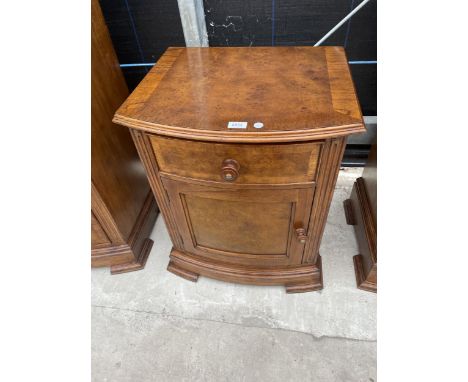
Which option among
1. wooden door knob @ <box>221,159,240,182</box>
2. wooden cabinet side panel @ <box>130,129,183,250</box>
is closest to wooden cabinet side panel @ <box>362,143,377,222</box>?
wooden door knob @ <box>221,159,240,182</box>

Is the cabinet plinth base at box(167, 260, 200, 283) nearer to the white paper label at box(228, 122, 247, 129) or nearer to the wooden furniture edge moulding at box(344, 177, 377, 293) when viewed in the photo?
the wooden furniture edge moulding at box(344, 177, 377, 293)

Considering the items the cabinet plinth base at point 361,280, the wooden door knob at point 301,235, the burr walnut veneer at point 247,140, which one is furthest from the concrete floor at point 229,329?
the wooden door knob at point 301,235

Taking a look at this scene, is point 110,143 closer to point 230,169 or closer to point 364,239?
point 230,169

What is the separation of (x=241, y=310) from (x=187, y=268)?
270mm

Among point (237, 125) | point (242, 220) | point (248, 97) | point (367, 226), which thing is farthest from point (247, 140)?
point (367, 226)

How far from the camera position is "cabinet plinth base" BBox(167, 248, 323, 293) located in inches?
43.9

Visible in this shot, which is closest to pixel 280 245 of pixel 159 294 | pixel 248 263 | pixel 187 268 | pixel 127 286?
pixel 248 263

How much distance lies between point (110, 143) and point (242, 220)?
21.9 inches

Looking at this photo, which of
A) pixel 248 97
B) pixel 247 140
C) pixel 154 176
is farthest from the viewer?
pixel 154 176

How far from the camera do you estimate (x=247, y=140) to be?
25.3 inches

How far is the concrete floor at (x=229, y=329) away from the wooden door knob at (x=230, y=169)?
66 cm

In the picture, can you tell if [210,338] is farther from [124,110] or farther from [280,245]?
[124,110]

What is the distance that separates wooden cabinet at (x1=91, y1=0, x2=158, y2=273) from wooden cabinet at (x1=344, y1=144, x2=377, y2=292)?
2.99 feet

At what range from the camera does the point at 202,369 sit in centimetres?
103
